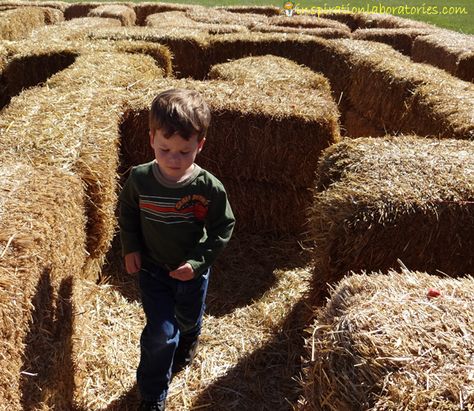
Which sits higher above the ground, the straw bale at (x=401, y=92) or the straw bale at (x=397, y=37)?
the straw bale at (x=401, y=92)

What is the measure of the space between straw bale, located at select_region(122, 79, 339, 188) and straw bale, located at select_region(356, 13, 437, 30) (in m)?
10.7

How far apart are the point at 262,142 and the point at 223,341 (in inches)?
91.6

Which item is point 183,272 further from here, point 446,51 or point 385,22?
point 385,22

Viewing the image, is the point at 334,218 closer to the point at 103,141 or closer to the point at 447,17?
the point at 103,141

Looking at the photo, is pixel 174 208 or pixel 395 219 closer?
pixel 174 208

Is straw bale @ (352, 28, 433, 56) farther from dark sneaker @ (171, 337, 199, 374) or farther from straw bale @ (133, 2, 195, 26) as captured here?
dark sneaker @ (171, 337, 199, 374)

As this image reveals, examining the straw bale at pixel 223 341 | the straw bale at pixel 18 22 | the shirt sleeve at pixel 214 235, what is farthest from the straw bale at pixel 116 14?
the shirt sleeve at pixel 214 235

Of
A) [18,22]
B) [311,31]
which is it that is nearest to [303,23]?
[311,31]

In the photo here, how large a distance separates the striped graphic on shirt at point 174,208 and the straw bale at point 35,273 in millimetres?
593

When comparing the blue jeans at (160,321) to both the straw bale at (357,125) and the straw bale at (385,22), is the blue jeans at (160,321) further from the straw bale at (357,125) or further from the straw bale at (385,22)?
the straw bale at (385,22)

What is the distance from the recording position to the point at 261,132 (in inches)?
221

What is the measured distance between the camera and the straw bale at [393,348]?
2078mm

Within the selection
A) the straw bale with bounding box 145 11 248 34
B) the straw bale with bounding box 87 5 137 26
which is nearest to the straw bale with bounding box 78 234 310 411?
the straw bale with bounding box 145 11 248 34

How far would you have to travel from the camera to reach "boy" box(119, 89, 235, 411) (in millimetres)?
3290
